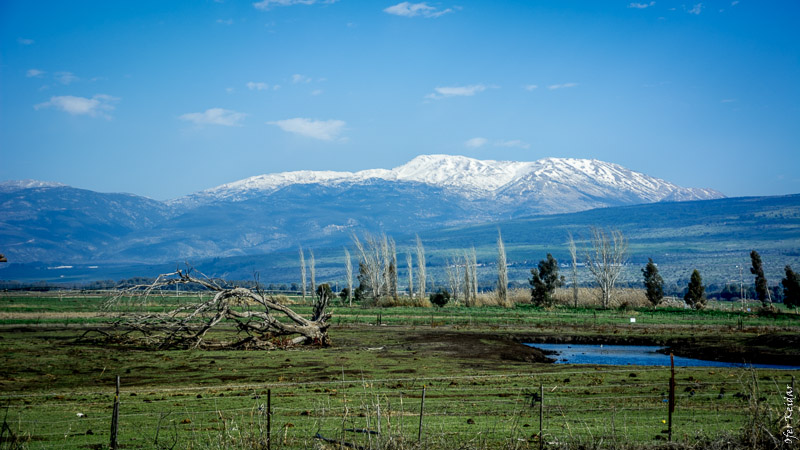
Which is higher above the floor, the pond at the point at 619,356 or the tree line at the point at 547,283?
the tree line at the point at 547,283

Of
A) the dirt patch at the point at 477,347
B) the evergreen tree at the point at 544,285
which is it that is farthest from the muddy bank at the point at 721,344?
the evergreen tree at the point at 544,285

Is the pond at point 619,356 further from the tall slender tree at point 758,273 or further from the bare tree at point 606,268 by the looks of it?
the tall slender tree at point 758,273

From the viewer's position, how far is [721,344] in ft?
139

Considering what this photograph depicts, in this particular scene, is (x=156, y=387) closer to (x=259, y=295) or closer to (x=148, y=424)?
(x=148, y=424)

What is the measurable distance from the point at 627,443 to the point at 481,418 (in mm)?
4723

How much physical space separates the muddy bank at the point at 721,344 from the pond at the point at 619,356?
109cm

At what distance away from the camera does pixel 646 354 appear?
41.0m

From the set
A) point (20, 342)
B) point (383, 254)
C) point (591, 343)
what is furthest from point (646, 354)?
point (383, 254)

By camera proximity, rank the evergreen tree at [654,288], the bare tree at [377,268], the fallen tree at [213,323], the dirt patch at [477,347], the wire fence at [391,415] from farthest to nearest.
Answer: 1. the bare tree at [377,268]
2. the evergreen tree at [654,288]
3. the dirt patch at [477,347]
4. the fallen tree at [213,323]
5. the wire fence at [391,415]

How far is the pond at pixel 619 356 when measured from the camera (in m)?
35.4

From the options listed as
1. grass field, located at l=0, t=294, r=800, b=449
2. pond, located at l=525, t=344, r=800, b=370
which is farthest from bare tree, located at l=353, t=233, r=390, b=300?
pond, located at l=525, t=344, r=800, b=370

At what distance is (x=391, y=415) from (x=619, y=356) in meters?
25.6

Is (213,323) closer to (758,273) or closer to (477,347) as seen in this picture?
(477,347)

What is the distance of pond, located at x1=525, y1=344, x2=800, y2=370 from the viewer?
35.4m
